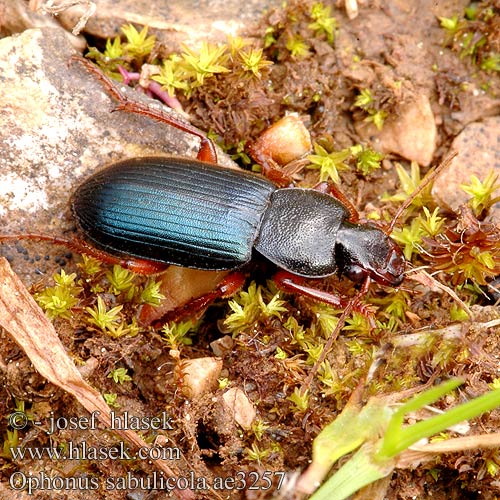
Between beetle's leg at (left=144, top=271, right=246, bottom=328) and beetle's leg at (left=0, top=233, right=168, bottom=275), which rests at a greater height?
beetle's leg at (left=0, top=233, right=168, bottom=275)

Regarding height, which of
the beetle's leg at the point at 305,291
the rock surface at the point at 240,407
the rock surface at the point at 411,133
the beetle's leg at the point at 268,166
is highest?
the rock surface at the point at 411,133

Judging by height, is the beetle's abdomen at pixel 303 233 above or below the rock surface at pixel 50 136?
below

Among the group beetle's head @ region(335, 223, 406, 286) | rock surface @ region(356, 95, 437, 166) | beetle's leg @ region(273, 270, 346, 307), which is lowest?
beetle's leg @ region(273, 270, 346, 307)

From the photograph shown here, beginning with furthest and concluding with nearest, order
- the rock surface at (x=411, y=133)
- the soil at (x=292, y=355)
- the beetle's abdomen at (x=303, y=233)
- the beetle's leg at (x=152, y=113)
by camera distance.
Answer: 1. the rock surface at (x=411, y=133)
2. the beetle's leg at (x=152, y=113)
3. the beetle's abdomen at (x=303, y=233)
4. the soil at (x=292, y=355)

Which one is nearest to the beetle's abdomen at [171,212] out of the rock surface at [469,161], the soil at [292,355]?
the soil at [292,355]

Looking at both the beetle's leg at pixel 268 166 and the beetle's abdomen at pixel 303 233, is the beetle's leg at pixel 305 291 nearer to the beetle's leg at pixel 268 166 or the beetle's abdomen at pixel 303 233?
the beetle's abdomen at pixel 303 233

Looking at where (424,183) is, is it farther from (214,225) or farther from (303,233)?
(214,225)

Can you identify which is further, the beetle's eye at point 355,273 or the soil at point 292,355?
the beetle's eye at point 355,273

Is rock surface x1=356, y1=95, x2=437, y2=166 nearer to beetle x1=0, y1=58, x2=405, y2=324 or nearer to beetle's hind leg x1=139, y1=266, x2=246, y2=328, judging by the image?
beetle x1=0, y1=58, x2=405, y2=324

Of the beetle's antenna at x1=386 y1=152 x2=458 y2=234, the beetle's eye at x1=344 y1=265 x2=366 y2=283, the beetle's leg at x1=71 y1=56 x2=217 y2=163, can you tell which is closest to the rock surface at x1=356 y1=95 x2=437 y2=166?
the beetle's antenna at x1=386 y1=152 x2=458 y2=234
